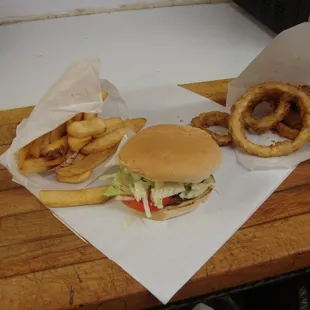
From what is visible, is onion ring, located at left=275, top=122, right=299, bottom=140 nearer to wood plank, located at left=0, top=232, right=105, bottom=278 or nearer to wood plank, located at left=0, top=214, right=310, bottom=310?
wood plank, located at left=0, top=214, right=310, bottom=310

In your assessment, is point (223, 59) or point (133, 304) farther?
point (223, 59)

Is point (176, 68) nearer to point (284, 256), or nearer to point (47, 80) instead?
point (47, 80)

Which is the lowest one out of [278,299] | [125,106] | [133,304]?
[278,299]

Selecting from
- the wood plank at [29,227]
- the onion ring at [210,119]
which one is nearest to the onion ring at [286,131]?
the onion ring at [210,119]

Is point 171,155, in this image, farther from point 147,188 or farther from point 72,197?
point 72,197

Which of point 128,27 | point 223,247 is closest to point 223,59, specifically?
point 128,27

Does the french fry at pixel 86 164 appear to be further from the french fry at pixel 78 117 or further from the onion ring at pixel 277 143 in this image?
the onion ring at pixel 277 143
